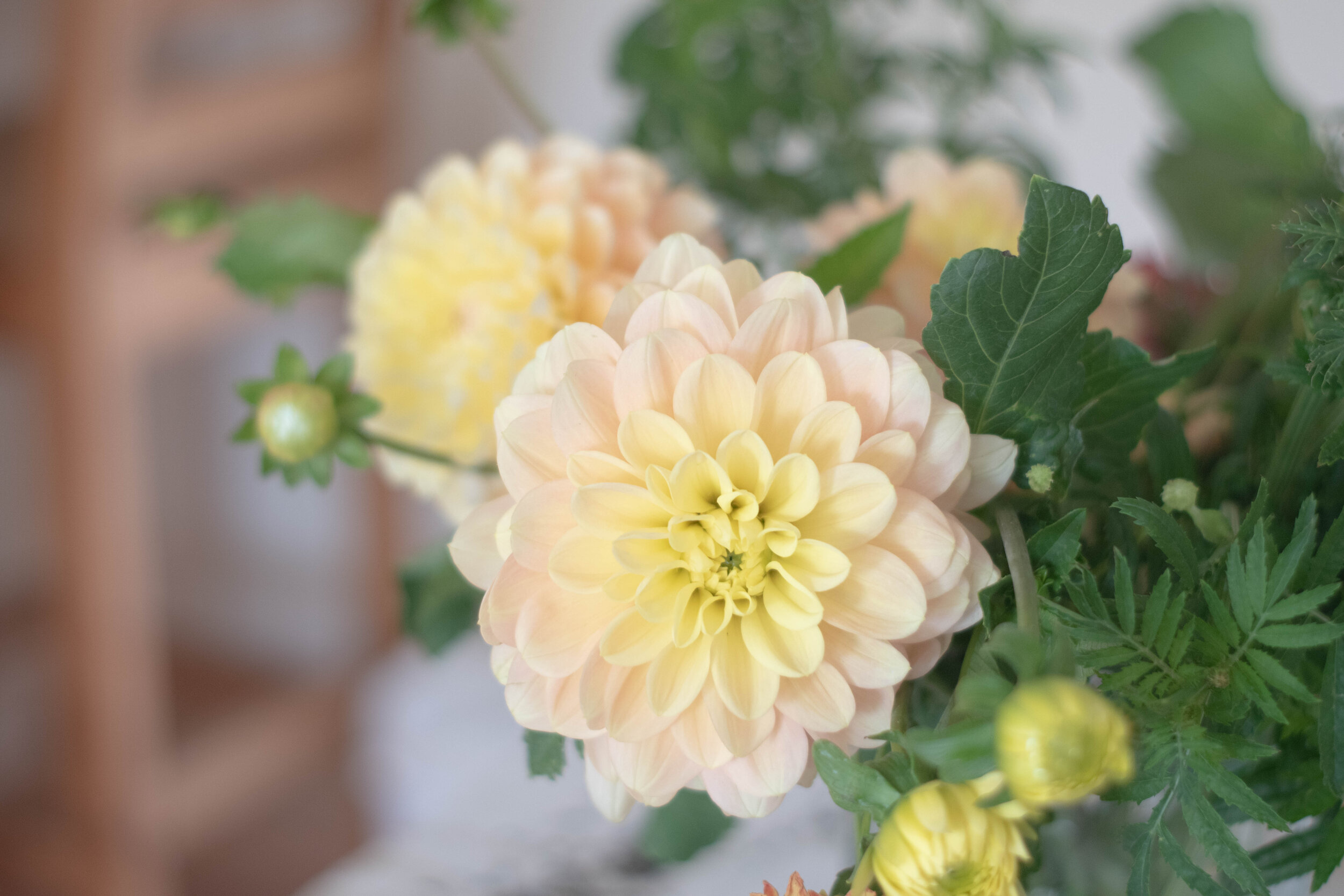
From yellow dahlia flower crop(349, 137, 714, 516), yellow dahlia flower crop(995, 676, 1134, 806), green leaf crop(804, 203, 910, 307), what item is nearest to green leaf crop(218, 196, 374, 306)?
yellow dahlia flower crop(349, 137, 714, 516)

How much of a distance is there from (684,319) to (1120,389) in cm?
10

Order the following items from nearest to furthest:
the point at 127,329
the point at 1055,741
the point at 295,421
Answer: the point at 1055,741, the point at 295,421, the point at 127,329

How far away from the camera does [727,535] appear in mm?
199

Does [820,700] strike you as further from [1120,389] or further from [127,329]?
[127,329]

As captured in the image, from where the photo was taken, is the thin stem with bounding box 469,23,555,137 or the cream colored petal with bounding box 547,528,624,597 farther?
the thin stem with bounding box 469,23,555,137

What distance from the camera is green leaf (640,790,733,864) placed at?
0.29 metres

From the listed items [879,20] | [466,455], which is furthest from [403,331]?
[879,20]

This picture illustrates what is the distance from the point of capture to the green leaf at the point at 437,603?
32 centimetres

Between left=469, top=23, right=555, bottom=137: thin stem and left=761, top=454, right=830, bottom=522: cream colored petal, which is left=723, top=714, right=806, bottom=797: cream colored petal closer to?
left=761, top=454, right=830, bottom=522: cream colored petal

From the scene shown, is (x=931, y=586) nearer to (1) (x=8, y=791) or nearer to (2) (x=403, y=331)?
(2) (x=403, y=331)

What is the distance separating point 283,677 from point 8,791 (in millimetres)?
271

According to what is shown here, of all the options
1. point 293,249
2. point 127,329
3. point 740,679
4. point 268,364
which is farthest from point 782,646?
point 268,364

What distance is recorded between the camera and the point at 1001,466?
0.62 ft

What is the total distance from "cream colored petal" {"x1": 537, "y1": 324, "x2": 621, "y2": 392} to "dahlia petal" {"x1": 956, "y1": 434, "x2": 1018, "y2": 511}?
0.07 m
